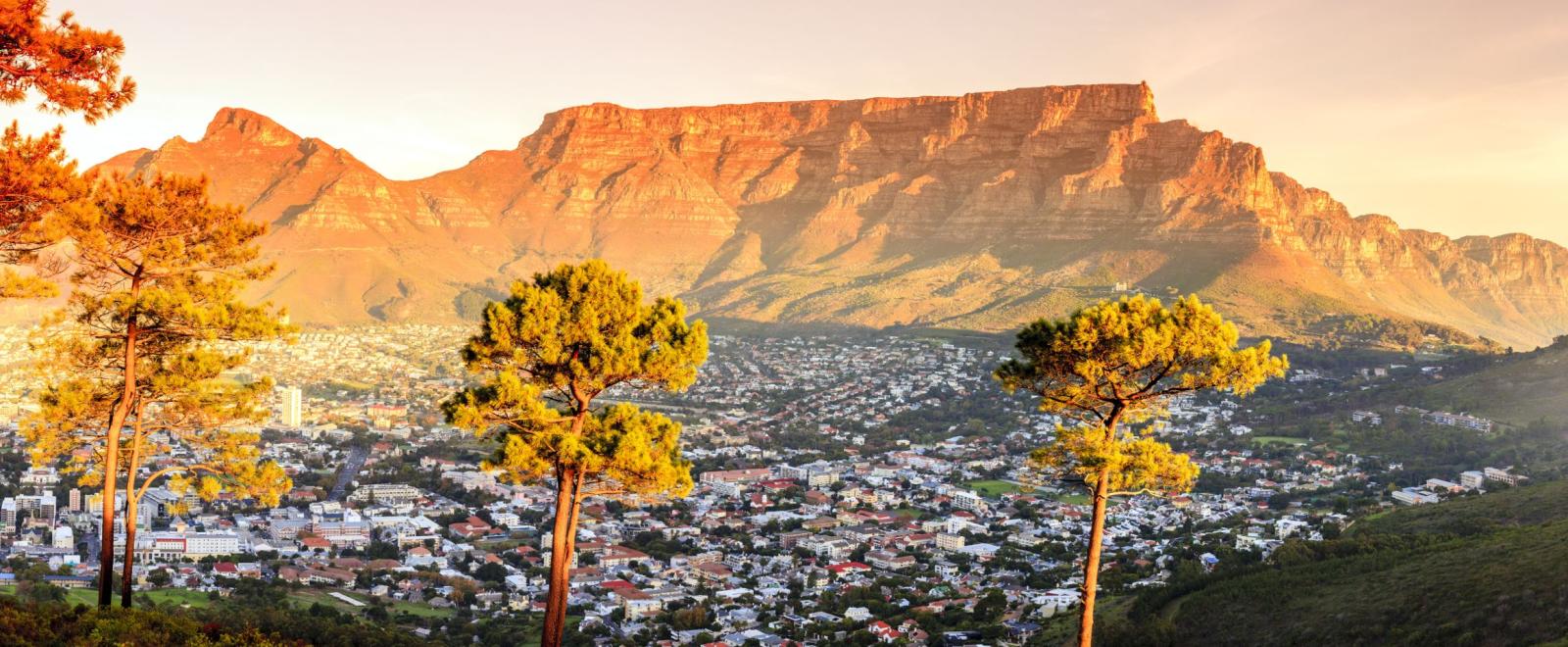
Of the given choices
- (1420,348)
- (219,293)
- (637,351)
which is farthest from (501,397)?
(1420,348)

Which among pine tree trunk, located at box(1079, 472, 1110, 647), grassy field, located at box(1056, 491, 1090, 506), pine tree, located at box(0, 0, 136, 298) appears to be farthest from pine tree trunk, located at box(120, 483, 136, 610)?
grassy field, located at box(1056, 491, 1090, 506)

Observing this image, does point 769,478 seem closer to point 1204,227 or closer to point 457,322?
point 1204,227

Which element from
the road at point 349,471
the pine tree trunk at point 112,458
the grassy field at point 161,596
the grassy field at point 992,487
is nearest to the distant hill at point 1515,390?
the grassy field at point 992,487

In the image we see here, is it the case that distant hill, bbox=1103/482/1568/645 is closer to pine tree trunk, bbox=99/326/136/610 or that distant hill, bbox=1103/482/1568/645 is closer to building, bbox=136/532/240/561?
pine tree trunk, bbox=99/326/136/610

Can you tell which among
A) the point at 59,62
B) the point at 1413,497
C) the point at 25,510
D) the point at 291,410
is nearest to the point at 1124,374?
the point at 59,62

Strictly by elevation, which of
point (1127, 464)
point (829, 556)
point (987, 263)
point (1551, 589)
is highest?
point (987, 263)
